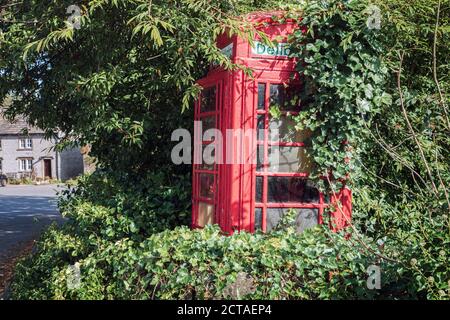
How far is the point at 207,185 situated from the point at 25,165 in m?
48.1

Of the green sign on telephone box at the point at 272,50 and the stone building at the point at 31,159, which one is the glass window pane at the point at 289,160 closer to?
the green sign on telephone box at the point at 272,50

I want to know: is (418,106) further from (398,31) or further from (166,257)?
(166,257)

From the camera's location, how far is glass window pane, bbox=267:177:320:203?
519cm

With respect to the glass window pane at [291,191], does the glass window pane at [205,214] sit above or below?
below

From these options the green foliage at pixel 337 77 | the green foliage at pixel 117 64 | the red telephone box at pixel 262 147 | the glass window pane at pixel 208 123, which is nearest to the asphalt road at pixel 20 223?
the green foliage at pixel 117 64

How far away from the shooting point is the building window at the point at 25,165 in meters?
48.8

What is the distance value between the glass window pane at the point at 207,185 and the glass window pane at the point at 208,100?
81 cm

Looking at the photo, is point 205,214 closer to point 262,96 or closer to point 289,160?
point 289,160

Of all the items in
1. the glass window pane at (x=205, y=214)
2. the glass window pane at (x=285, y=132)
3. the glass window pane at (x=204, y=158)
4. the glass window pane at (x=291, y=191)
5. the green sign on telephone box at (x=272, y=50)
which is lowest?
the glass window pane at (x=205, y=214)

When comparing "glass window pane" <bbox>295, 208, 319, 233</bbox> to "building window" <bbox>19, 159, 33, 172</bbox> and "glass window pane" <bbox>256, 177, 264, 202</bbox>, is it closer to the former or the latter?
"glass window pane" <bbox>256, 177, 264, 202</bbox>

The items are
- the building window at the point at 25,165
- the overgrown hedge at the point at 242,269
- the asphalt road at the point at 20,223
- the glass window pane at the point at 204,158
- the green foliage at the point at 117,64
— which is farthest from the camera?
the building window at the point at 25,165

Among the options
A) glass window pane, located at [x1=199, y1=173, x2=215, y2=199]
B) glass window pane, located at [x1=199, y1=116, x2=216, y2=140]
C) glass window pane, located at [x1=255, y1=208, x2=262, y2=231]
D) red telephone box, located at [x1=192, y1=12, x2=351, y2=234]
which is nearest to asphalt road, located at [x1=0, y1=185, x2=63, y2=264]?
glass window pane, located at [x1=199, y1=173, x2=215, y2=199]

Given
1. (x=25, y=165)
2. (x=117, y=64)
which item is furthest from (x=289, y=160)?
(x=25, y=165)

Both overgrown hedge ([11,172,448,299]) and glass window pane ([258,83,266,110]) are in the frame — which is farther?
glass window pane ([258,83,266,110])
